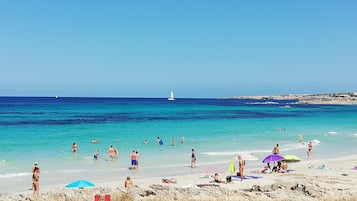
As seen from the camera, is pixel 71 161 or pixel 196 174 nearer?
pixel 196 174

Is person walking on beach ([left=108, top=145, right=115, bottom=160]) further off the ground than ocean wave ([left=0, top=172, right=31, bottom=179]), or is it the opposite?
person walking on beach ([left=108, top=145, right=115, bottom=160])

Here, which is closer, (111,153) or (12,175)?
(12,175)

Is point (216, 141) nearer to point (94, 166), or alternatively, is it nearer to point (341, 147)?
point (341, 147)

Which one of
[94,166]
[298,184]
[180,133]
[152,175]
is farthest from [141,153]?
[298,184]

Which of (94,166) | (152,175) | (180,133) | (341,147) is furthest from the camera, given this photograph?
(180,133)

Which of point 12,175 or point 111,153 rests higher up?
point 111,153

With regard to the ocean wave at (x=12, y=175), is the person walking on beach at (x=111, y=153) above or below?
above

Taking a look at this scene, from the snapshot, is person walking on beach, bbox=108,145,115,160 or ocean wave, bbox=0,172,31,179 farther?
person walking on beach, bbox=108,145,115,160

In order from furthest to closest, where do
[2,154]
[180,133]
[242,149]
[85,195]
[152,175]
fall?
[180,133], [242,149], [2,154], [152,175], [85,195]

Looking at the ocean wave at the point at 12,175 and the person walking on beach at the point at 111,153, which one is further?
the person walking on beach at the point at 111,153

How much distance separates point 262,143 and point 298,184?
75.5ft

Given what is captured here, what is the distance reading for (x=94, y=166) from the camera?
22438 mm

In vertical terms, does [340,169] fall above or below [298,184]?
below

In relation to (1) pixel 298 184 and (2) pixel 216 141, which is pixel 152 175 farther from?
(2) pixel 216 141
